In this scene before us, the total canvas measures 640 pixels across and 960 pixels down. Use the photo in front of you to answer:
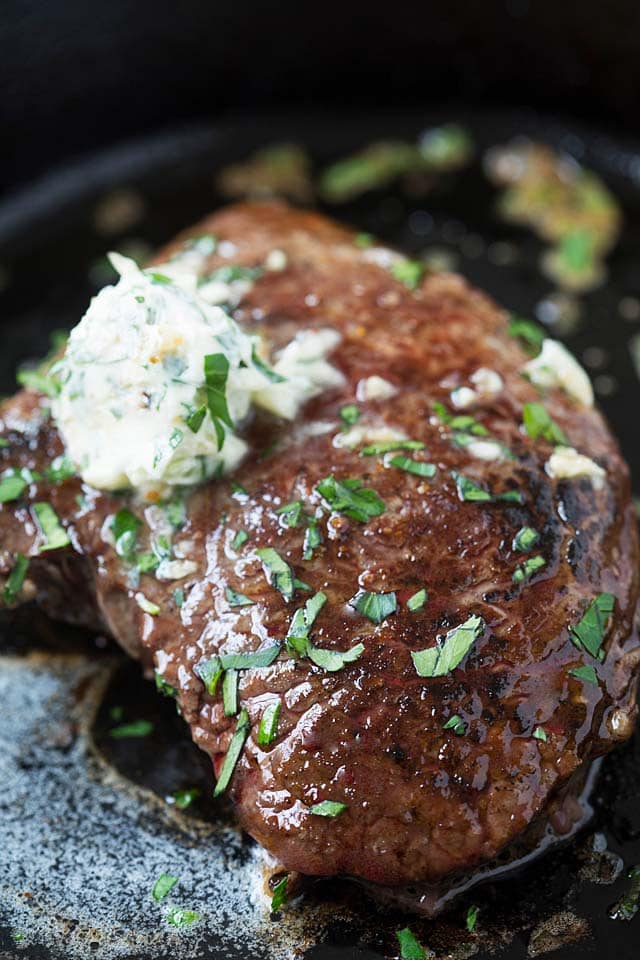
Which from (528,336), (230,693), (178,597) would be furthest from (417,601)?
(528,336)

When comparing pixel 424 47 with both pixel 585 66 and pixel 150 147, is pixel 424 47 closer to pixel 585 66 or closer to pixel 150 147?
pixel 585 66

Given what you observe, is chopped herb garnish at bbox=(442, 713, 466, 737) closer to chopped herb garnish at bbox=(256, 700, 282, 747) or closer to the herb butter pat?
chopped herb garnish at bbox=(256, 700, 282, 747)

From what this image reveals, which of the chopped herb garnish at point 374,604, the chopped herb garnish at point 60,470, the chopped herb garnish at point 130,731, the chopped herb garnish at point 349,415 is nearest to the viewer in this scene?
the chopped herb garnish at point 374,604

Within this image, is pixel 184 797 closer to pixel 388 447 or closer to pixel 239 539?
pixel 239 539

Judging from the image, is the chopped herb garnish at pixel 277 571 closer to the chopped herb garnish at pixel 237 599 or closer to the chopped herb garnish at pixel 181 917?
the chopped herb garnish at pixel 237 599

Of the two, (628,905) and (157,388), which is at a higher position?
(157,388)

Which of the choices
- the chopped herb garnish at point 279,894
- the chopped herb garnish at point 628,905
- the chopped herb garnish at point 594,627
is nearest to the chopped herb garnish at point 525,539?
the chopped herb garnish at point 594,627
